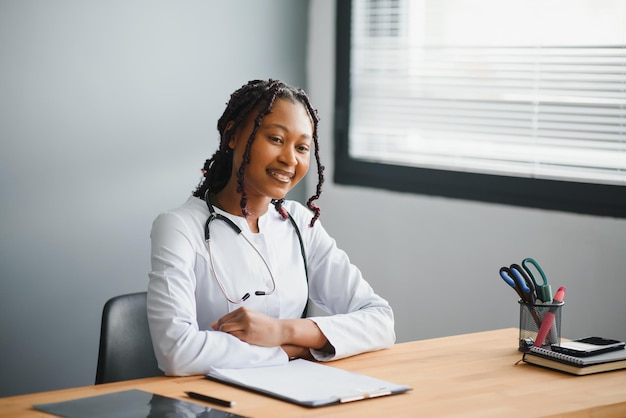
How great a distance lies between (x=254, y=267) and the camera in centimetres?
222

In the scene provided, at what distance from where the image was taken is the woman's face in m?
2.20

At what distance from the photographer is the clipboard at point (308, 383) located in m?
1.73

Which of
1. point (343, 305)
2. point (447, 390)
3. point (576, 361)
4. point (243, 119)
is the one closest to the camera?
point (447, 390)

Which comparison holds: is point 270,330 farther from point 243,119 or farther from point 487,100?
point 487,100

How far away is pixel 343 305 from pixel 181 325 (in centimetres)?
54

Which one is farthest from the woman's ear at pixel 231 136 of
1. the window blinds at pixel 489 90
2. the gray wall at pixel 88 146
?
the window blinds at pixel 489 90

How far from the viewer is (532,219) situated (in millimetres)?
3172

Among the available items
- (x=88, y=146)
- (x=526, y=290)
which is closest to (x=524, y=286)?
(x=526, y=290)

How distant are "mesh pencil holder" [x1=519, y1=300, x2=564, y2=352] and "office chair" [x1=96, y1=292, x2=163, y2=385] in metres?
0.90

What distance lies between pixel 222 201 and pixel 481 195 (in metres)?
1.37

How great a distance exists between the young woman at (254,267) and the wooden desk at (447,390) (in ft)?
0.25

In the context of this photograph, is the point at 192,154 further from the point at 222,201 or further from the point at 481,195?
the point at 222,201

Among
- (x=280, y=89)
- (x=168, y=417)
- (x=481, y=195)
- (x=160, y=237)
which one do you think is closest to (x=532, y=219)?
(x=481, y=195)

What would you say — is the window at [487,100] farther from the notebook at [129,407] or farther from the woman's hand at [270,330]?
the notebook at [129,407]
